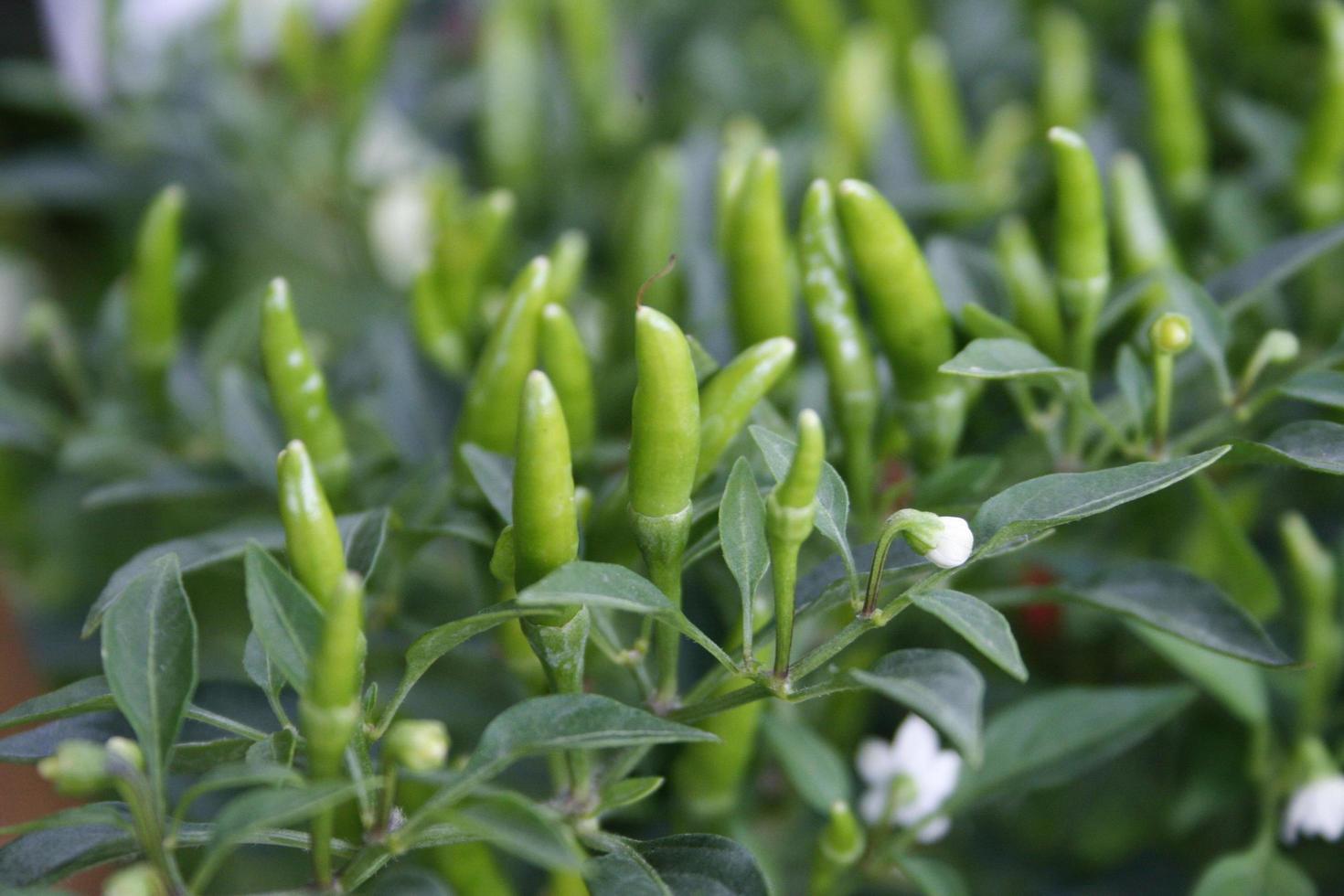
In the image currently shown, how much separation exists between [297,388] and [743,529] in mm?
284

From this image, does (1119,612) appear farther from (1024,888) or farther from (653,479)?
(1024,888)

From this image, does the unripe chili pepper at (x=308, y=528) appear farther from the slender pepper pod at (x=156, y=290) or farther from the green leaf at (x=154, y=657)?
the slender pepper pod at (x=156, y=290)

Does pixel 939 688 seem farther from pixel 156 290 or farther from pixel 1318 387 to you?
pixel 156 290

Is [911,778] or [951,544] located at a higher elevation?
[951,544]

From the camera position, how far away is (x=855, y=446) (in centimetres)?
A: 68

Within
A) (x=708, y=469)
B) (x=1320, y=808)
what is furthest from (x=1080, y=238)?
(x=1320, y=808)

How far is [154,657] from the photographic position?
50 centimetres

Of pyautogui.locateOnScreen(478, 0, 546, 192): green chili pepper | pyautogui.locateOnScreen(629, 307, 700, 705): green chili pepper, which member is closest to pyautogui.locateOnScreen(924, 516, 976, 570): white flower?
pyautogui.locateOnScreen(629, 307, 700, 705): green chili pepper

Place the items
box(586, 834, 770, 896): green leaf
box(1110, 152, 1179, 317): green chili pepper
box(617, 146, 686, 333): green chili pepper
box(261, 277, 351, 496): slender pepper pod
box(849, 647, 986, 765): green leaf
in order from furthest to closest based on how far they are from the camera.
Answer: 1. box(617, 146, 686, 333): green chili pepper
2. box(1110, 152, 1179, 317): green chili pepper
3. box(261, 277, 351, 496): slender pepper pod
4. box(586, 834, 770, 896): green leaf
5. box(849, 647, 986, 765): green leaf

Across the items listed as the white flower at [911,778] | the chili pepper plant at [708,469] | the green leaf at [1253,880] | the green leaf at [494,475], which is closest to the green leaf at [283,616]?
the chili pepper plant at [708,469]

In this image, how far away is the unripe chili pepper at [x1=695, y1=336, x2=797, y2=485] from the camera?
1.87ft

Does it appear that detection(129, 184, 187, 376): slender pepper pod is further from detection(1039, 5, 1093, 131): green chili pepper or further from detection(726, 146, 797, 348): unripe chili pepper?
detection(1039, 5, 1093, 131): green chili pepper

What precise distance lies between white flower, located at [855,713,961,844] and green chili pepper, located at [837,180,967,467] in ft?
0.62

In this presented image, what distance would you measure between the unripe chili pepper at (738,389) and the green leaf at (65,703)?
28cm
